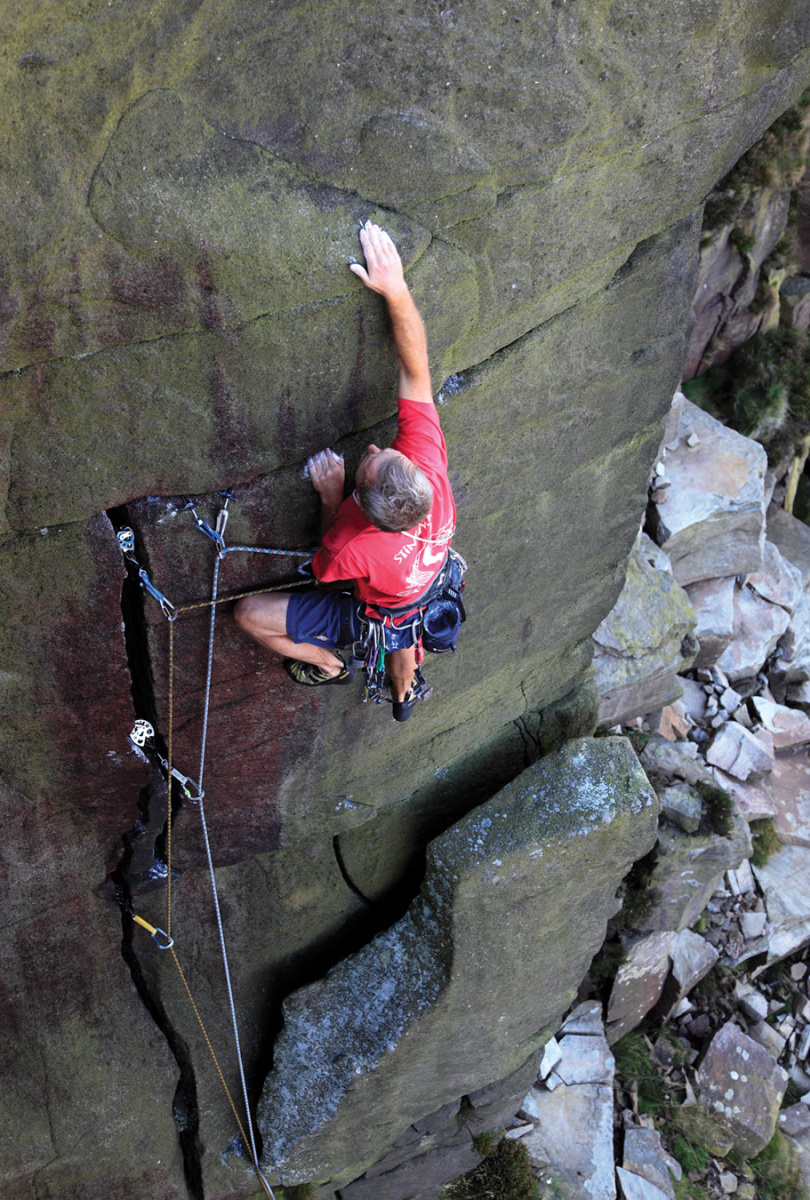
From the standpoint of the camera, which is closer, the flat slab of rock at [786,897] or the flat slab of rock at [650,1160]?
the flat slab of rock at [650,1160]

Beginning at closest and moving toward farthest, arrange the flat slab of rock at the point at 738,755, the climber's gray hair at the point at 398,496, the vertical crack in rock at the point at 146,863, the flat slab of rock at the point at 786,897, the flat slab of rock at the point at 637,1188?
the climber's gray hair at the point at 398,496 < the vertical crack in rock at the point at 146,863 < the flat slab of rock at the point at 637,1188 < the flat slab of rock at the point at 786,897 < the flat slab of rock at the point at 738,755

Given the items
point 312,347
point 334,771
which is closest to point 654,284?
point 312,347

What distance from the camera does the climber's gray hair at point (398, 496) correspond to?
3.02 metres

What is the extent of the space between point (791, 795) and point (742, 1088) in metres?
2.64

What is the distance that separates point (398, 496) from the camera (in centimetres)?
304

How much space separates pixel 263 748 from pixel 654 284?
104 inches

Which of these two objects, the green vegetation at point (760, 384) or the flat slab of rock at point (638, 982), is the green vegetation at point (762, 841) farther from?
the green vegetation at point (760, 384)

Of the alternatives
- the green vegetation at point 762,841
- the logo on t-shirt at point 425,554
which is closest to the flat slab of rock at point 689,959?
the green vegetation at point 762,841

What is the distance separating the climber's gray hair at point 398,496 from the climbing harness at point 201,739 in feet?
1.98

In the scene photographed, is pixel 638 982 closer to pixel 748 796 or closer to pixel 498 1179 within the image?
pixel 498 1179

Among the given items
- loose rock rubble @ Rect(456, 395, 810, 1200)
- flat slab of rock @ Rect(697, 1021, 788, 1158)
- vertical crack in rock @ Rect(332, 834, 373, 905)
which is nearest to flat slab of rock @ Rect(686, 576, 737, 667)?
loose rock rubble @ Rect(456, 395, 810, 1200)

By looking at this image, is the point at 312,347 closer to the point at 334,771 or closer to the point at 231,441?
the point at 231,441

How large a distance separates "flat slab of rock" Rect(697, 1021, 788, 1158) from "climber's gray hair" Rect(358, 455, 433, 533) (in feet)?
21.1

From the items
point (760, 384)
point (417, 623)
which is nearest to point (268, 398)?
point (417, 623)
